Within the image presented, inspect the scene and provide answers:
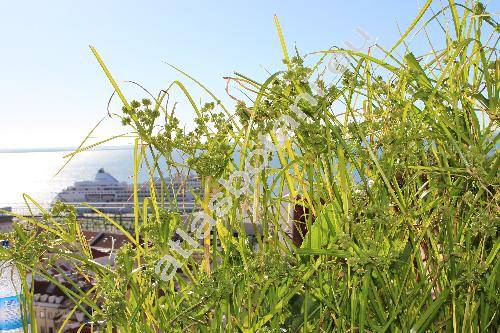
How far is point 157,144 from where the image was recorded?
531 millimetres

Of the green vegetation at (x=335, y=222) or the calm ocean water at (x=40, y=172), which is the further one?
the calm ocean water at (x=40, y=172)

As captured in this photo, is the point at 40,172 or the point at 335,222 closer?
the point at 335,222

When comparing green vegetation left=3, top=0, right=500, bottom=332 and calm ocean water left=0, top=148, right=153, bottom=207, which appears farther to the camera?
calm ocean water left=0, top=148, right=153, bottom=207

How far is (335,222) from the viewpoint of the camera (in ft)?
1.81

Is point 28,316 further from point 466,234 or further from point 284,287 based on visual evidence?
point 466,234

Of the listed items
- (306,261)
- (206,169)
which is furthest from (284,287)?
(206,169)

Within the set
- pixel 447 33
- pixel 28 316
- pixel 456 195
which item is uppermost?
pixel 447 33

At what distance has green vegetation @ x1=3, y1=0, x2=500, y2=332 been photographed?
51cm

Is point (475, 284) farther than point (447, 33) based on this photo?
No

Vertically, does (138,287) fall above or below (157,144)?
below

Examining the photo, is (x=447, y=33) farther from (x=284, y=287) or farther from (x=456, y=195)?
(x=284, y=287)

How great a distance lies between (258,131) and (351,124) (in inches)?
3.7

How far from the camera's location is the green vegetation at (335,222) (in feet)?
1.68

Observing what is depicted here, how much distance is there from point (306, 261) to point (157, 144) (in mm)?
189
